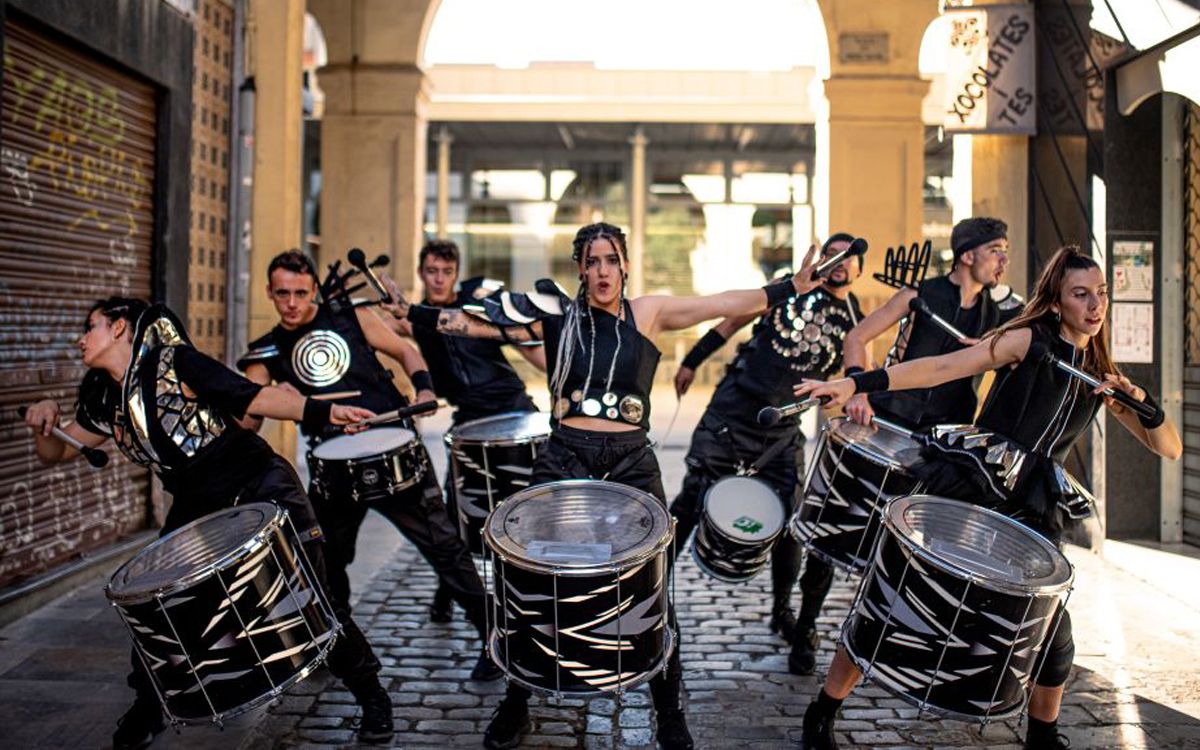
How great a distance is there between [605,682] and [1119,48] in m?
5.92

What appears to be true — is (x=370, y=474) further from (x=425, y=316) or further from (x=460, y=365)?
(x=460, y=365)

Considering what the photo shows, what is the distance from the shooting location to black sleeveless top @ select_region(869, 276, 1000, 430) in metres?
5.24

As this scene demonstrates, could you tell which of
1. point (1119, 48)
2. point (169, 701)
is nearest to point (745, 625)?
point (169, 701)

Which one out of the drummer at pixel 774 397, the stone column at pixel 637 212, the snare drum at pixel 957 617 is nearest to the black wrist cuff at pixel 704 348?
the drummer at pixel 774 397

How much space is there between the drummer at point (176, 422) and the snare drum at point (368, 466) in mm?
516

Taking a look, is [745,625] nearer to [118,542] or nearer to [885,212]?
[118,542]

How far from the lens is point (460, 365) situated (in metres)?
6.14

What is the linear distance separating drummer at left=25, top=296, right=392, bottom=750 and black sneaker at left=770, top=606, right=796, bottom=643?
89.2 inches

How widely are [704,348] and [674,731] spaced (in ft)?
7.43

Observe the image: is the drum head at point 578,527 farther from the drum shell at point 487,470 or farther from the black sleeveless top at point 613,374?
the drum shell at point 487,470

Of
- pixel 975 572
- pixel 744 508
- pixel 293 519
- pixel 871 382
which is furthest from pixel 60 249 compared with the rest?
pixel 975 572

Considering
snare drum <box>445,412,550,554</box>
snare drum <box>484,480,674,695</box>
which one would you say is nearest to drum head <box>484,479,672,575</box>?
snare drum <box>484,480,674,695</box>

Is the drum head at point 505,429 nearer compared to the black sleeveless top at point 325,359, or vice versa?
the black sleeveless top at point 325,359

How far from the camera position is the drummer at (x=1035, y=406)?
4.02m
